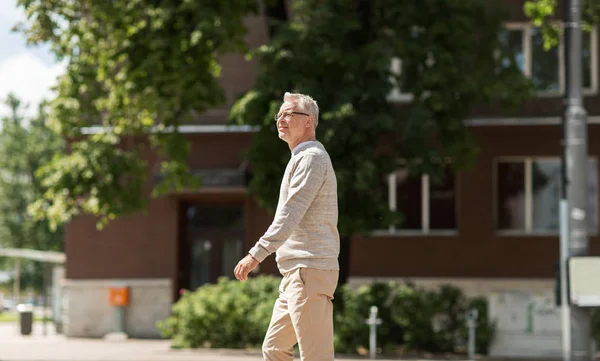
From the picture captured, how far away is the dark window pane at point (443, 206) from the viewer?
79.7 ft

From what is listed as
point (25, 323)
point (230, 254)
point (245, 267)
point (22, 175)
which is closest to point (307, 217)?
point (245, 267)

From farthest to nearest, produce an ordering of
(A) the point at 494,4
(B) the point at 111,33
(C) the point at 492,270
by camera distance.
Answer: (C) the point at 492,270 < (A) the point at 494,4 < (B) the point at 111,33

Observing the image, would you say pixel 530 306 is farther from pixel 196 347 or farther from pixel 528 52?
pixel 528 52

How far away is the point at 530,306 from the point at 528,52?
7574mm

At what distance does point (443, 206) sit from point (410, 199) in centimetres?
77

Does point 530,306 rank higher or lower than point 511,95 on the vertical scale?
lower

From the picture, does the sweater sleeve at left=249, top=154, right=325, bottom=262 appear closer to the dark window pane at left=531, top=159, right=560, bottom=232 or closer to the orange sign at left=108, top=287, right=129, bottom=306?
the dark window pane at left=531, top=159, right=560, bottom=232

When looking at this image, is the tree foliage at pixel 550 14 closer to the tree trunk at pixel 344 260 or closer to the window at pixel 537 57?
the tree trunk at pixel 344 260

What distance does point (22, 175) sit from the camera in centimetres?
5750

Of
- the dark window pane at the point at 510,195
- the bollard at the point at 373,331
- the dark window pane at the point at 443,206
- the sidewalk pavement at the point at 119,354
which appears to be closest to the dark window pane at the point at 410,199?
the dark window pane at the point at 443,206

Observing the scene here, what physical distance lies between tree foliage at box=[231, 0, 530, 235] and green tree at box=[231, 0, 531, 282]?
2cm

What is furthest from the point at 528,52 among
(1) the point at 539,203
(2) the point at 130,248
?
(2) the point at 130,248

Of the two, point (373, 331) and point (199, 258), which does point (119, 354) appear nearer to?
point (373, 331)

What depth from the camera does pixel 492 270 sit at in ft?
78.4
